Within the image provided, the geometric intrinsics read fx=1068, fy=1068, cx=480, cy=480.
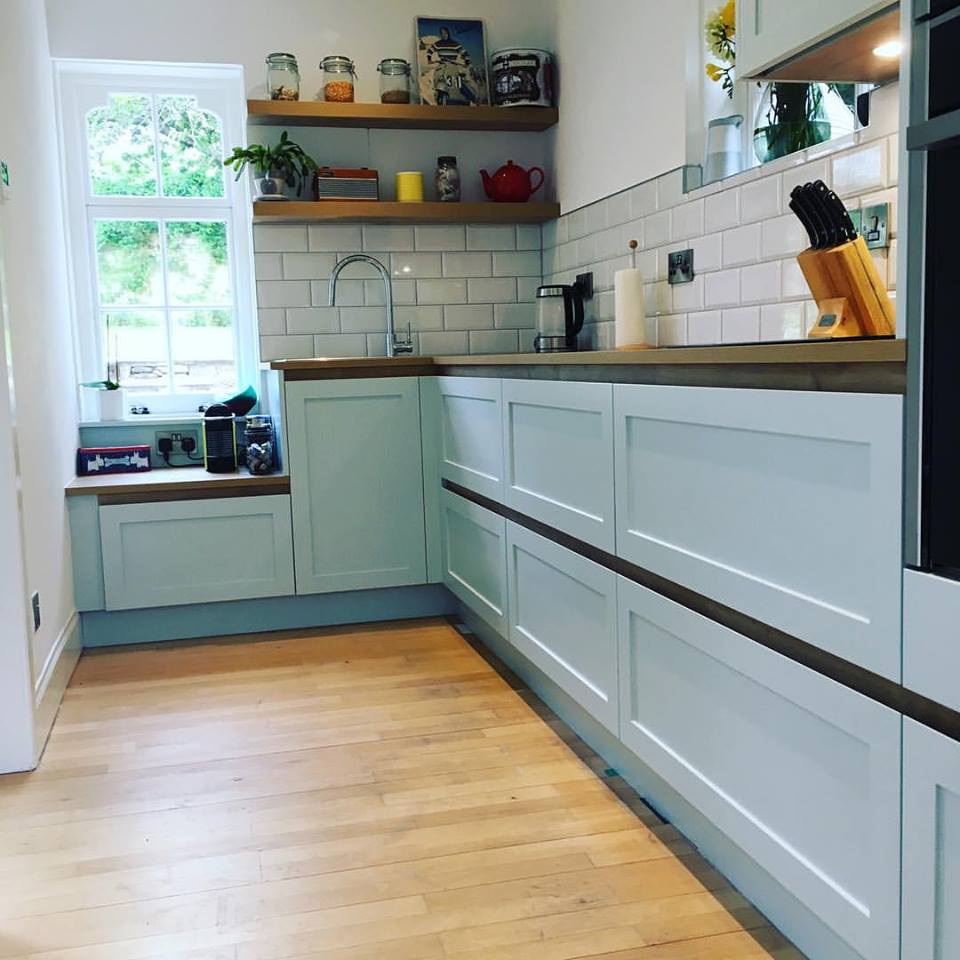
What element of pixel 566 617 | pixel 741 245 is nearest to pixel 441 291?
pixel 741 245

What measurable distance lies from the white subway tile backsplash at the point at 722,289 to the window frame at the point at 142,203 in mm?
2018

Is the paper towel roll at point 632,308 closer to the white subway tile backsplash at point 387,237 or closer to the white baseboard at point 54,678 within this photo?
the white subway tile backsplash at point 387,237

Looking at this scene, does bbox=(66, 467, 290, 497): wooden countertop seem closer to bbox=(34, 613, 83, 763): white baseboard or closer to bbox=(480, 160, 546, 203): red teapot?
bbox=(34, 613, 83, 763): white baseboard

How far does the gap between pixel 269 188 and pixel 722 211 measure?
188cm

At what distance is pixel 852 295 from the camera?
203cm

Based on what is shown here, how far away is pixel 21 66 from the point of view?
131 inches

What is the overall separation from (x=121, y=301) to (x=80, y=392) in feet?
1.35

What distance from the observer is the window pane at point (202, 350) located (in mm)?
4453

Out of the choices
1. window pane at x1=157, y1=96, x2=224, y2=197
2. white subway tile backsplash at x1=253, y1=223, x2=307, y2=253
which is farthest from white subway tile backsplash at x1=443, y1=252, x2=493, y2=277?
window pane at x1=157, y1=96, x2=224, y2=197

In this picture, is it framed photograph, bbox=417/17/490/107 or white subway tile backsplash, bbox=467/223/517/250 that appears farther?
white subway tile backsplash, bbox=467/223/517/250

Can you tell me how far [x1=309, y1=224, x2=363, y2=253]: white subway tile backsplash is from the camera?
170 inches

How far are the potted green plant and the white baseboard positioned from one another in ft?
5.71

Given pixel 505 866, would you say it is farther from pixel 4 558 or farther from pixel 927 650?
pixel 4 558

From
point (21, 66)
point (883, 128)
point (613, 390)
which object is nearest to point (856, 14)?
point (883, 128)
